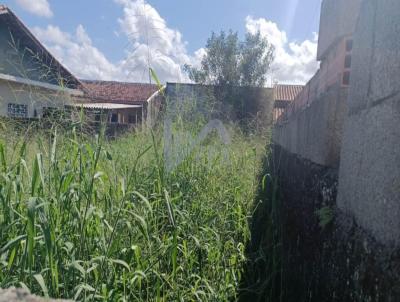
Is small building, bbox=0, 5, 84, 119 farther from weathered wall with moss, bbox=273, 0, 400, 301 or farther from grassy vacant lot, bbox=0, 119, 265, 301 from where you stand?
weathered wall with moss, bbox=273, 0, 400, 301

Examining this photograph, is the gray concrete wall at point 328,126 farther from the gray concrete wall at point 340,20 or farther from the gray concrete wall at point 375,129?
the gray concrete wall at point 340,20

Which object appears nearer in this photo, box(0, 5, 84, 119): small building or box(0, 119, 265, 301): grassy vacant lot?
box(0, 119, 265, 301): grassy vacant lot

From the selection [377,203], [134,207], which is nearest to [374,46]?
[377,203]

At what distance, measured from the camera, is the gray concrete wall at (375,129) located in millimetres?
848

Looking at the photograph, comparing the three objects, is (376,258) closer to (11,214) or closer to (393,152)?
(393,152)

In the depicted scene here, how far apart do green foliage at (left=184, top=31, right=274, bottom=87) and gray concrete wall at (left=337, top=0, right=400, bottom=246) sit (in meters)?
19.0

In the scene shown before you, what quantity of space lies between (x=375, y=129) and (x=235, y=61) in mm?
20569

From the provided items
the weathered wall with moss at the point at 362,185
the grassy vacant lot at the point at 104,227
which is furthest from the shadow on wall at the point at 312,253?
the grassy vacant lot at the point at 104,227

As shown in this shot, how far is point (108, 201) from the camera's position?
1.62 m

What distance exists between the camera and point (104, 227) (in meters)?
1.52

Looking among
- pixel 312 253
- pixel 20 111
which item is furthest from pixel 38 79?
pixel 312 253

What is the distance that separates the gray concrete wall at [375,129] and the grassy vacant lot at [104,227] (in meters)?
0.82

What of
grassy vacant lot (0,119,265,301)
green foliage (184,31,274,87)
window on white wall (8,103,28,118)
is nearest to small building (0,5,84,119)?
window on white wall (8,103,28,118)

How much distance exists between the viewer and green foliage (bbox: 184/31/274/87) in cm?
2020
